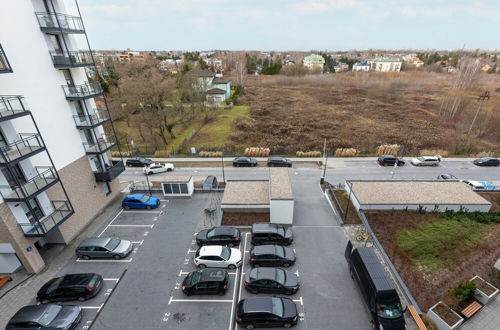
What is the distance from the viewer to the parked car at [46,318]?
1248 cm

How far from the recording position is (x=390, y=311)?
41.5ft

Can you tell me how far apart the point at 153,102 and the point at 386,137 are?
41842 millimetres

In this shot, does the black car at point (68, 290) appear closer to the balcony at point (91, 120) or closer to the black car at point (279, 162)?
the balcony at point (91, 120)

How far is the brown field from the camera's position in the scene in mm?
41812

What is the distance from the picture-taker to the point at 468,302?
13.5 meters

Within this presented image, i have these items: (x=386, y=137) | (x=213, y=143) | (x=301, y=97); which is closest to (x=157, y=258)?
(x=213, y=143)

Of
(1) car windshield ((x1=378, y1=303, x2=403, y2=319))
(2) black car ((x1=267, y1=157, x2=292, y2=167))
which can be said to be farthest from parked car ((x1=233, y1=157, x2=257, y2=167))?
(1) car windshield ((x1=378, y1=303, x2=403, y2=319))

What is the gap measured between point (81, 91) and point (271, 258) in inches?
790

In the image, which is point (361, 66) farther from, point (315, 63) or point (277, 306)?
point (277, 306)

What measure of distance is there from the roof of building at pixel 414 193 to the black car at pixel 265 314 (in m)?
13.1

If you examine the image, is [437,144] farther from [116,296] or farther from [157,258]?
[116,296]

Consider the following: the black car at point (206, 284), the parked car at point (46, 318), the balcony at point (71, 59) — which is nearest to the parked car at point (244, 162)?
the balcony at point (71, 59)

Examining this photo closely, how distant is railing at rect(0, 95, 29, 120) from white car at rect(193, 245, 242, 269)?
1412 cm

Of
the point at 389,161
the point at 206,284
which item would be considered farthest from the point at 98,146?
the point at 389,161
